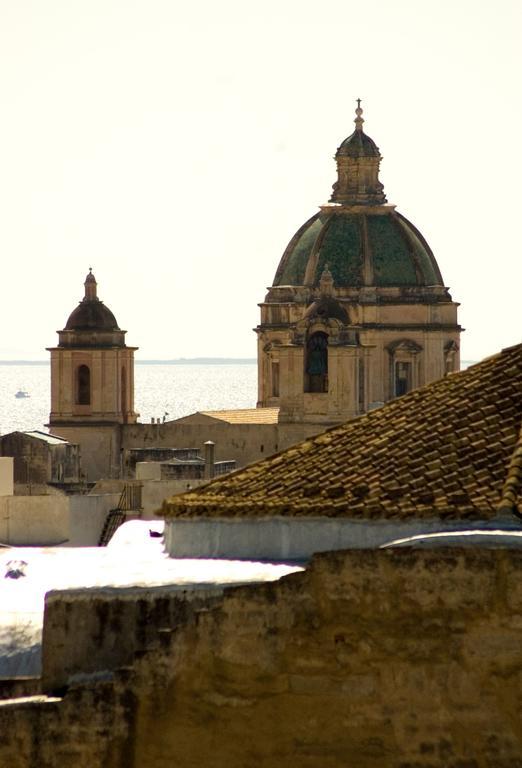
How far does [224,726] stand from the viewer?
1789cm

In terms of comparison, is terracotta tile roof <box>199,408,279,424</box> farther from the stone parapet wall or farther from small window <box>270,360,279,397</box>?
the stone parapet wall

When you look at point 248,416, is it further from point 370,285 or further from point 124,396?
point 370,285

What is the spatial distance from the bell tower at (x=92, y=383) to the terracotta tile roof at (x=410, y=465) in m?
53.3

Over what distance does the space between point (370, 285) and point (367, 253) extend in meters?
0.87

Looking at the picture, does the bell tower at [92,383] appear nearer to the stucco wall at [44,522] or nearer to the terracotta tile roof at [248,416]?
the terracotta tile roof at [248,416]

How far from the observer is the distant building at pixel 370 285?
3297 inches

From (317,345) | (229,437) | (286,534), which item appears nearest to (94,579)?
(286,534)

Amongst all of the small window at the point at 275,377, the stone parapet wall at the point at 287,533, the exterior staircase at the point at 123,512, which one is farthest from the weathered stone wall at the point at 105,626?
the small window at the point at 275,377

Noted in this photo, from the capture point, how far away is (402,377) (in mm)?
83438

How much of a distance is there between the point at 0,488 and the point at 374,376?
1562 inches

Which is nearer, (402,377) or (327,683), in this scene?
(327,683)

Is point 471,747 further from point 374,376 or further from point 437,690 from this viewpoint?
point 374,376

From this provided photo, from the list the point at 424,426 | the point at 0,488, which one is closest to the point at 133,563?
the point at 424,426

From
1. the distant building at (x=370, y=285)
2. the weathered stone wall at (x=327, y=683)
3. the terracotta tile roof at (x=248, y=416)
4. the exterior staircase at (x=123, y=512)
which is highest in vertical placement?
the distant building at (x=370, y=285)
